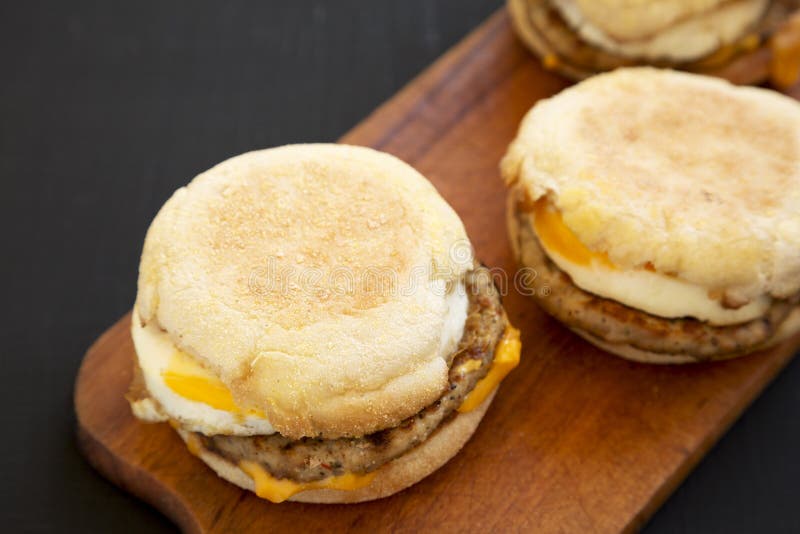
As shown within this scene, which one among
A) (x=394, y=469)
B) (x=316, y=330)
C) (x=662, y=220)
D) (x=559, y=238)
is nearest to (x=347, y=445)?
(x=394, y=469)

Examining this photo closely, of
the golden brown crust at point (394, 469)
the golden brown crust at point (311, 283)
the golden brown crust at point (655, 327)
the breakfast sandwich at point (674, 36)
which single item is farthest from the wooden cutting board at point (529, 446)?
the breakfast sandwich at point (674, 36)

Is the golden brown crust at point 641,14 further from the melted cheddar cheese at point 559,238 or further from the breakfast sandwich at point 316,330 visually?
the breakfast sandwich at point 316,330

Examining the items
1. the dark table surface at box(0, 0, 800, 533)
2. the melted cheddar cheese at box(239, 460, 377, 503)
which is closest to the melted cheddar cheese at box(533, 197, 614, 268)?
the dark table surface at box(0, 0, 800, 533)

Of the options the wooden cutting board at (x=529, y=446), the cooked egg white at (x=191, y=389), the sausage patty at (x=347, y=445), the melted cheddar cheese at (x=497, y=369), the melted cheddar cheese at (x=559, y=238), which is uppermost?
the cooked egg white at (x=191, y=389)

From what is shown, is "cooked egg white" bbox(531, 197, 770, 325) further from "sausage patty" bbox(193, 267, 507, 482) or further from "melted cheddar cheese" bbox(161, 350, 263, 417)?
"melted cheddar cheese" bbox(161, 350, 263, 417)

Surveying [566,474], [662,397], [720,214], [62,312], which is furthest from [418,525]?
[62,312]

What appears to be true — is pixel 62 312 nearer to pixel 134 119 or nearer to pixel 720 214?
pixel 134 119
